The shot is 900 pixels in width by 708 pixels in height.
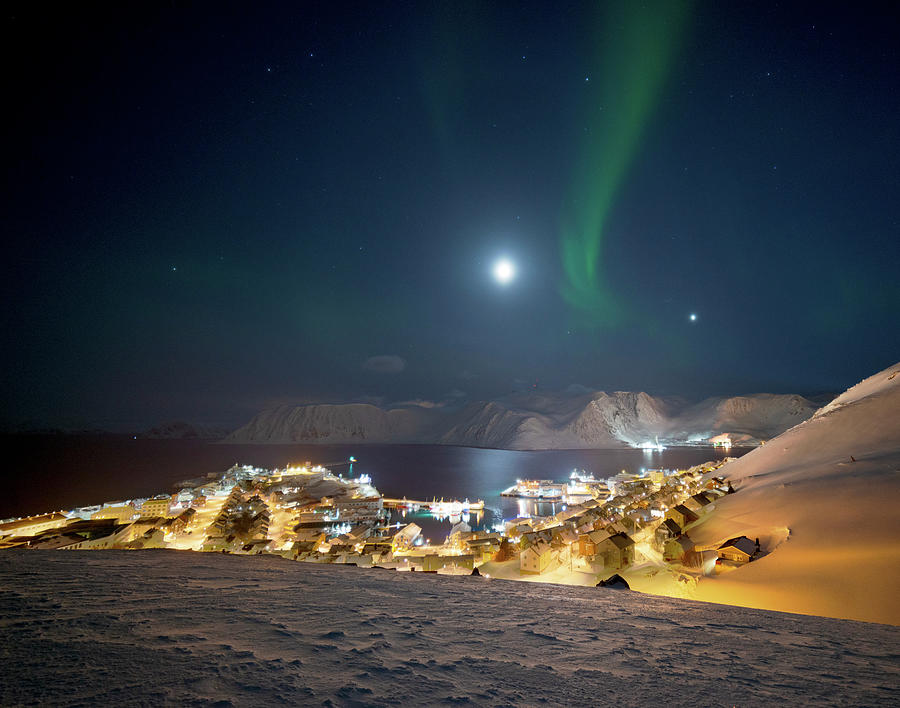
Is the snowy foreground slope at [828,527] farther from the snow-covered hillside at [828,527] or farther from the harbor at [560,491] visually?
the harbor at [560,491]

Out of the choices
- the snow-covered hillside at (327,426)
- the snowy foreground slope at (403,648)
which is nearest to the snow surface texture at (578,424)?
the snow-covered hillside at (327,426)

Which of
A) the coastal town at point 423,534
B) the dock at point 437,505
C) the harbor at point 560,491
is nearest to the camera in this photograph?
the coastal town at point 423,534

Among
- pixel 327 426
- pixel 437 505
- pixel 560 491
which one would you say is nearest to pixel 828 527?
pixel 437 505

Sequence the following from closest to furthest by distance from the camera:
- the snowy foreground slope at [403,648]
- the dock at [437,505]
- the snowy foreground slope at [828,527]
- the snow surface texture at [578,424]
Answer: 1. the snowy foreground slope at [403,648]
2. the snowy foreground slope at [828,527]
3. the dock at [437,505]
4. the snow surface texture at [578,424]

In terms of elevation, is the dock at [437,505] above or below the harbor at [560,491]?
below

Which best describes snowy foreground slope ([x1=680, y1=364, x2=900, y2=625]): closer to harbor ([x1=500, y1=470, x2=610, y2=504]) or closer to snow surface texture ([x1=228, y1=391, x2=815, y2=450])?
harbor ([x1=500, y1=470, x2=610, y2=504])

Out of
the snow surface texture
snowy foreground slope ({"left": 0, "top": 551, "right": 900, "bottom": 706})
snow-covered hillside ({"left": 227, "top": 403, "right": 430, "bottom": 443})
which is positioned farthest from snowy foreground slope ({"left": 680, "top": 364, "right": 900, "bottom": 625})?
snow-covered hillside ({"left": 227, "top": 403, "right": 430, "bottom": 443})

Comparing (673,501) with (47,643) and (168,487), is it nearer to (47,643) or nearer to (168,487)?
(47,643)

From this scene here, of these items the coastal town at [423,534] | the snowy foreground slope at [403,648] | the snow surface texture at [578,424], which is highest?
the snow surface texture at [578,424]

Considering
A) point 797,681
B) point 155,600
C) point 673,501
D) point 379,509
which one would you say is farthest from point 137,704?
point 379,509
